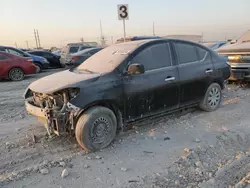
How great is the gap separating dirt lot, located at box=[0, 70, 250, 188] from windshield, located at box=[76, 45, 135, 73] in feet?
4.01

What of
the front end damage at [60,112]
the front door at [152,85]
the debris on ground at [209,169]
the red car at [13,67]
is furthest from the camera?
the red car at [13,67]

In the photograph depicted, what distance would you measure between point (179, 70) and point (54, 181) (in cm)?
308

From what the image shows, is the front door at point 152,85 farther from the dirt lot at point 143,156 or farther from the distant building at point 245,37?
the distant building at point 245,37

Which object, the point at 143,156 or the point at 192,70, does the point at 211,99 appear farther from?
the point at 143,156

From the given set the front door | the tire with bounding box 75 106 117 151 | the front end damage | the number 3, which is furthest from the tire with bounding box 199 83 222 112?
the number 3

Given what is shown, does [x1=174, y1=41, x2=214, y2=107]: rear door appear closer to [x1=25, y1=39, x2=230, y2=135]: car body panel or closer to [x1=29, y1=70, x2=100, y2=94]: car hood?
[x1=25, y1=39, x2=230, y2=135]: car body panel

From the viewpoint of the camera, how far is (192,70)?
18.1 feet

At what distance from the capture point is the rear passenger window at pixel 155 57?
4820 millimetres

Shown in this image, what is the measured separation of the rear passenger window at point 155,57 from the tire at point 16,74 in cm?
891

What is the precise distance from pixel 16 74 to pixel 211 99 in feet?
30.2

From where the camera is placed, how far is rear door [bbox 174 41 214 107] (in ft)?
17.6

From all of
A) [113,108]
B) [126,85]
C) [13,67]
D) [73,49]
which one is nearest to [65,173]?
[113,108]

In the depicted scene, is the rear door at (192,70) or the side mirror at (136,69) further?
the rear door at (192,70)

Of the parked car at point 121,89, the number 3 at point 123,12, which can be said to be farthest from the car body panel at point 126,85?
the number 3 at point 123,12
